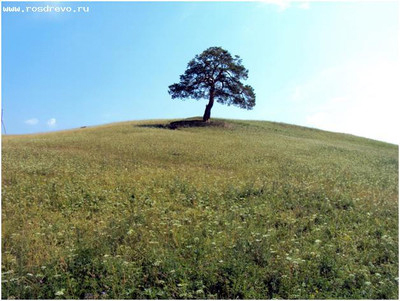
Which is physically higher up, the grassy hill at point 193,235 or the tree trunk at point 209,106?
the tree trunk at point 209,106

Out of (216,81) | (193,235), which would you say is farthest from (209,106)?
(193,235)

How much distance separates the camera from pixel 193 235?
8.69 meters

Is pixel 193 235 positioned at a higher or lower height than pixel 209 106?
lower

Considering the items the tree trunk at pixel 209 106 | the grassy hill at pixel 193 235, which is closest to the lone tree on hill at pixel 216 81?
the tree trunk at pixel 209 106

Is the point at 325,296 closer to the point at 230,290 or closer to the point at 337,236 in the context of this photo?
the point at 230,290

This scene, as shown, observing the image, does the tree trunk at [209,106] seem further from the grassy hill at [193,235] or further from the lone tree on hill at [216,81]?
the grassy hill at [193,235]

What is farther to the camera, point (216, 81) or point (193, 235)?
point (216, 81)

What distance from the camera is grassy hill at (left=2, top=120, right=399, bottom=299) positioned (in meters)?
6.54

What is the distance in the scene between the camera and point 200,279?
6660mm

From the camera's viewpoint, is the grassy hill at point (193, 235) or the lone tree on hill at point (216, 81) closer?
the grassy hill at point (193, 235)

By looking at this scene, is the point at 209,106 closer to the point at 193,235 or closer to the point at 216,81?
the point at 216,81

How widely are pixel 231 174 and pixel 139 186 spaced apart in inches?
245

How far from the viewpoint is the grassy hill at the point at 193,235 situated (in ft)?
21.5

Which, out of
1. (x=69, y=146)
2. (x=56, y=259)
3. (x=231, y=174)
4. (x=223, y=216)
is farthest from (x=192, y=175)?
(x=69, y=146)
